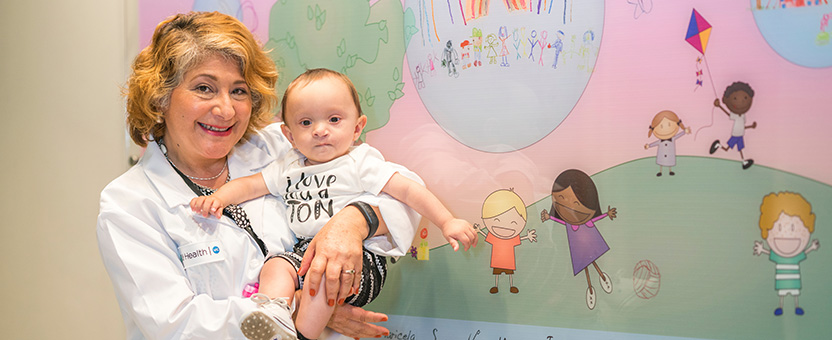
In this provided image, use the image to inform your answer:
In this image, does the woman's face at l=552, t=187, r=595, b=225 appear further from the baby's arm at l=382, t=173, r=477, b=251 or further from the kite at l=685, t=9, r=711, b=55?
the kite at l=685, t=9, r=711, b=55

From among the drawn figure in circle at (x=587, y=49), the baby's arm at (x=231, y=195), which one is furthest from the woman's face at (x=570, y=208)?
the baby's arm at (x=231, y=195)

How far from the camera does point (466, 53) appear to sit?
1.91m

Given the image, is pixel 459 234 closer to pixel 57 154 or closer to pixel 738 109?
pixel 738 109

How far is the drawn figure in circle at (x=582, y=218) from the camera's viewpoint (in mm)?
1755

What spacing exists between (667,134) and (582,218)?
339 millimetres

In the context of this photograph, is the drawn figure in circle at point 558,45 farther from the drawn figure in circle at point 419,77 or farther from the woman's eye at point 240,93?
the woman's eye at point 240,93

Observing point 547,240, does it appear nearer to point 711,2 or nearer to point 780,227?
point 780,227

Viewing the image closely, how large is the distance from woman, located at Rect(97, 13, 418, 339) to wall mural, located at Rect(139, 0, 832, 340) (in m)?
0.28

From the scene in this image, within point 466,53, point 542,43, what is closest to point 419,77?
point 466,53

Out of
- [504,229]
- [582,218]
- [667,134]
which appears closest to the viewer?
[667,134]

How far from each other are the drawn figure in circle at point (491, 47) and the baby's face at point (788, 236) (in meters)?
0.91

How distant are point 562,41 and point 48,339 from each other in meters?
2.39

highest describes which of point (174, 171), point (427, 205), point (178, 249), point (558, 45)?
point (558, 45)

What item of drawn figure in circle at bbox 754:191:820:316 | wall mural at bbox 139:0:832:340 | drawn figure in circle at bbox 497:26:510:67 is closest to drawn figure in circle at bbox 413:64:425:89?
wall mural at bbox 139:0:832:340
